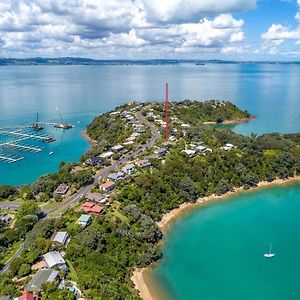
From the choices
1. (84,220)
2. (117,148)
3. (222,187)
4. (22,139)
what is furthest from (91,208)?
(22,139)

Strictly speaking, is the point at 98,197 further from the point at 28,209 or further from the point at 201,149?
the point at 201,149

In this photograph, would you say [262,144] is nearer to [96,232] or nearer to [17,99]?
[96,232]

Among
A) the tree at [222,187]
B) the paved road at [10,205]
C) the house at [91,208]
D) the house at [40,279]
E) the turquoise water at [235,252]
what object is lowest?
the turquoise water at [235,252]

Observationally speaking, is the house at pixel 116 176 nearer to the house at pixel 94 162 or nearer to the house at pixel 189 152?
the house at pixel 94 162

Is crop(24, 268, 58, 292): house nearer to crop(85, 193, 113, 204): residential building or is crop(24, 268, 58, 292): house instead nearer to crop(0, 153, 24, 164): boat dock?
crop(85, 193, 113, 204): residential building

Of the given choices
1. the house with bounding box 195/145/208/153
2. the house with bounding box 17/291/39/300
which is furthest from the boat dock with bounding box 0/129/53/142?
the house with bounding box 17/291/39/300

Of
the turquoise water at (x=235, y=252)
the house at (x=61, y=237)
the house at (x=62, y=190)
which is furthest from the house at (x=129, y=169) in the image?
the house at (x=61, y=237)
